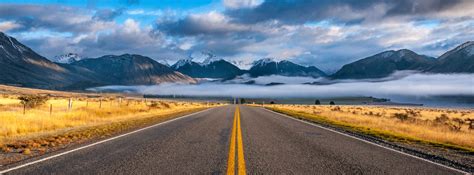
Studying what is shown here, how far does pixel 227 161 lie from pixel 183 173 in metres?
1.79

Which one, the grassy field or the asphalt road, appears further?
the grassy field

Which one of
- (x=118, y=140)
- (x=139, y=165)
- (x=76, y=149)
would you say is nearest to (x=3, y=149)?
(x=76, y=149)

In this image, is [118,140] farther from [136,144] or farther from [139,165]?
[139,165]

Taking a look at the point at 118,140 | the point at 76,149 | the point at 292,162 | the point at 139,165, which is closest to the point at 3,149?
the point at 76,149

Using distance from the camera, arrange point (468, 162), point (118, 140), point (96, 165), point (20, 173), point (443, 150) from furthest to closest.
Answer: point (118, 140)
point (443, 150)
point (468, 162)
point (96, 165)
point (20, 173)

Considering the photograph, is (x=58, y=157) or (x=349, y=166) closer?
(x=349, y=166)

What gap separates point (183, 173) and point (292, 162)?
2996 millimetres

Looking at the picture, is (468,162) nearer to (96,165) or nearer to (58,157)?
(96,165)

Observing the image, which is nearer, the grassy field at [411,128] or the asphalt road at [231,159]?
the asphalt road at [231,159]

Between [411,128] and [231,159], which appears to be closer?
[231,159]

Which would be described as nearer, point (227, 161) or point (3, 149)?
point (227, 161)

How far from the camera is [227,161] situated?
10.7 meters

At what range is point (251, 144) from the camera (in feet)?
47.9

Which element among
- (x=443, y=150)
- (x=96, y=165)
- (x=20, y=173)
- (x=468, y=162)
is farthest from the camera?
(x=443, y=150)
